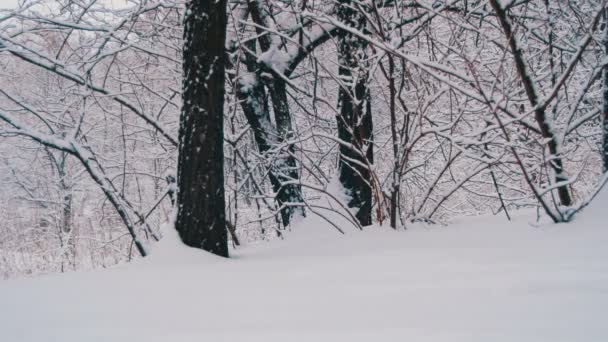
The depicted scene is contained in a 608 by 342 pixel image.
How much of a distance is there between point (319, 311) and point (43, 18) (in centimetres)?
509

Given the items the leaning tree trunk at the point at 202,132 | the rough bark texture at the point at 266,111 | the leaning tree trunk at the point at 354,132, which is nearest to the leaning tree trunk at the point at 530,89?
the leaning tree trunk at the point at 354,132

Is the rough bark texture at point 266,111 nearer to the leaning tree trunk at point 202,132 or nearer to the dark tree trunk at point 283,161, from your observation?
the dark tree trunk at point 283,161

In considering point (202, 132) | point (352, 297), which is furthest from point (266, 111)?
point (352, 297)

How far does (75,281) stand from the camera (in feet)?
7.66

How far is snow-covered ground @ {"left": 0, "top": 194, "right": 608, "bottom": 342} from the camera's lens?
1.33m

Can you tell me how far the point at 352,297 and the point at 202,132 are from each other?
6.33 ft

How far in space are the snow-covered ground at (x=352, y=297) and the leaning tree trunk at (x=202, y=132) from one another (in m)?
0.44

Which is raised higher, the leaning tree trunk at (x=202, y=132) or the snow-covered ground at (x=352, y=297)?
the leaning tree trunk at (x=202, y=132)

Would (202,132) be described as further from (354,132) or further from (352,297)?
(354,132)

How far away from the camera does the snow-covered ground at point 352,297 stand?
4.37ft

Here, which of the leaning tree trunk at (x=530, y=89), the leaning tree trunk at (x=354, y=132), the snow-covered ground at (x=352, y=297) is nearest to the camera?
the snow-covered ground at (x=352, y=297)

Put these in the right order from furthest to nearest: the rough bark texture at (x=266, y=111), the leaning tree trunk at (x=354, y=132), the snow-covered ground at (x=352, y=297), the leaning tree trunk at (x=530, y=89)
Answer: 1. the rough bark texture at (x=266, y=111)
2. the leaning tree trunk at (x=354, y=132)
3. the leaning tree trunk at (x=530, y=89)
4. the snow-covered ground at (x=352, y=297)

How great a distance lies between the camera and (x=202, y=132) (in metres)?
3.25

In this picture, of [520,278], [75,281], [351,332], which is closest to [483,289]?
[520,278]
